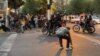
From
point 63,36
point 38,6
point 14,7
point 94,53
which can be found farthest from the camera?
point 14,7

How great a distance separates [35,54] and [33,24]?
3102cm

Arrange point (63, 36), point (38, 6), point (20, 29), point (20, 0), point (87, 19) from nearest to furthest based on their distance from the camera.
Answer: point (63, 36), point (87, 19), point (20, 29), point (38, 6), point (20, 0)

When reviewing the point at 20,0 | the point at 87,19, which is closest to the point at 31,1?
the point at 20,0

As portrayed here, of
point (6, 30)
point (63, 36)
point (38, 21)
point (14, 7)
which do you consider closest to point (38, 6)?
point (14, 7)

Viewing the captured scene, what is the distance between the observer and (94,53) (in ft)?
50.4

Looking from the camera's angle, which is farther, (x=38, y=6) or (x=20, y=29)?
(x=38, y=6)

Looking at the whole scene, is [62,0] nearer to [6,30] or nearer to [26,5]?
[26,5]

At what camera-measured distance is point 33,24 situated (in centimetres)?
4662

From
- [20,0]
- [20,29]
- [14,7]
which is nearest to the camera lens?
[20,29]

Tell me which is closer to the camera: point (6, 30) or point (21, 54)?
point (21, 54)

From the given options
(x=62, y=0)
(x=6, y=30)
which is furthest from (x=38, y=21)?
(x=62, y=0)

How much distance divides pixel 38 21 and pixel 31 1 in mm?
22477

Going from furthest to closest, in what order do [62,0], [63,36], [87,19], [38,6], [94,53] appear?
[62,0]
[38,6]
[87,19]
[63,36]
[94,53]

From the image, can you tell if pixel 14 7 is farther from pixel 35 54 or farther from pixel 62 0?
pixel 35 54
